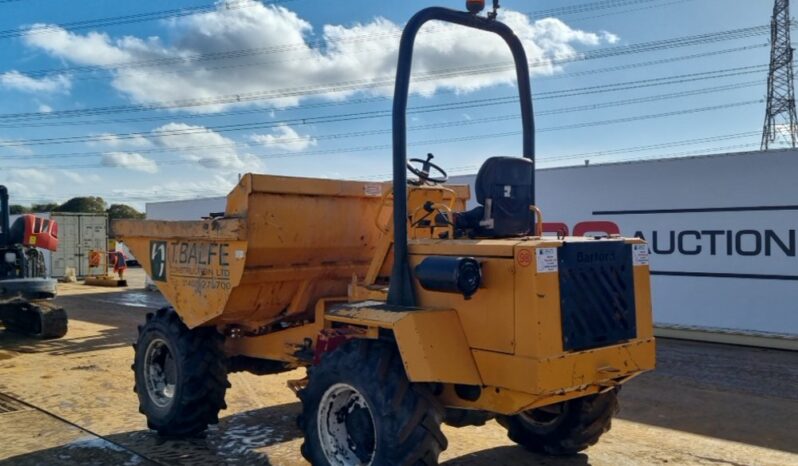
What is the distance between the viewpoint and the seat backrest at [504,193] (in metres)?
4.75

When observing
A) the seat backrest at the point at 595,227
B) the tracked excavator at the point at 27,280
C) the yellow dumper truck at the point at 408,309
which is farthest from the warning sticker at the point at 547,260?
the tracked excavator at the point at 27,280

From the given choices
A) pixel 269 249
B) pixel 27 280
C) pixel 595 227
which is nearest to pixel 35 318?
pixel 27 280

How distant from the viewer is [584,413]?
17.6ft

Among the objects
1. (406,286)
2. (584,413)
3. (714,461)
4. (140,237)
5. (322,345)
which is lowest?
(714,461)

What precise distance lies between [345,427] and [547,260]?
176 centimetres

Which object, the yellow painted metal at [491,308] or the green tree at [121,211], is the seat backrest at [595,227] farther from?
the green tree at [121,211]

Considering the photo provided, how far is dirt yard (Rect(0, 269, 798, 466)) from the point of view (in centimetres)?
574

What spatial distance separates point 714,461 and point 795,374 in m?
4.24

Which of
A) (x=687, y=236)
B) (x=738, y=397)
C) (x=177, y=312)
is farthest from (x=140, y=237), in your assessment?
(x=687, y=236)

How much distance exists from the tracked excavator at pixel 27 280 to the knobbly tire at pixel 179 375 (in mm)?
6361

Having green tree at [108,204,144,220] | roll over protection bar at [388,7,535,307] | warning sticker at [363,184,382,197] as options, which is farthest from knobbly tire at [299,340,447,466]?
green tree at [108,204,144,220]

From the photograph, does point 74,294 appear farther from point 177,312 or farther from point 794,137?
point 794,137

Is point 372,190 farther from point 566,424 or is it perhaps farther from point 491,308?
point 566,424

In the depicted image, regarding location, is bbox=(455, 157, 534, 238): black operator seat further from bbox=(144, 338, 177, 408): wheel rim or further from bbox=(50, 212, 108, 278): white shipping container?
bbox=(50, 212, 108, 278): white shipping container
